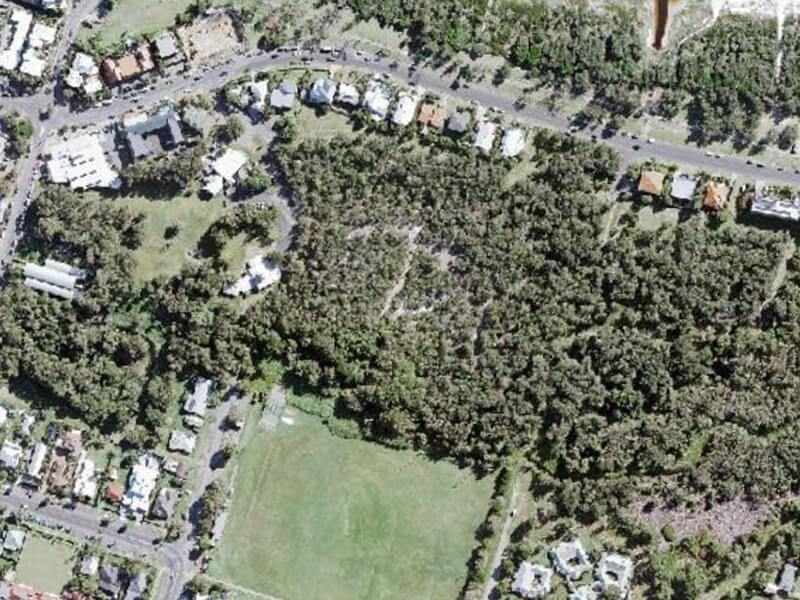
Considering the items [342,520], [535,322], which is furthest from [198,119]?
[342,520]

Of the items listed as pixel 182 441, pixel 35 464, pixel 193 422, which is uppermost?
pixel 193 422

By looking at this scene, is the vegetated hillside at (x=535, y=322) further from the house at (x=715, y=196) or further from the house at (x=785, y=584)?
the house at (x=785, y=584)

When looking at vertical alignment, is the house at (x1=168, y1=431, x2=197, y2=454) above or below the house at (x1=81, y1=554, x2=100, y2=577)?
above

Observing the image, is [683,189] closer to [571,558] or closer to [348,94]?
[348,94]

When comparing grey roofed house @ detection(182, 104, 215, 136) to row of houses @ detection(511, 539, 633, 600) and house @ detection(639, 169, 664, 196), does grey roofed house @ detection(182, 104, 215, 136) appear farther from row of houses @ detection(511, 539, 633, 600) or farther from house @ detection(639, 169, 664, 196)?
row of houses @ detection(511, 539, 633, 600)

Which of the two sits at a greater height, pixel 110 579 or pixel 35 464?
pixel 35 464

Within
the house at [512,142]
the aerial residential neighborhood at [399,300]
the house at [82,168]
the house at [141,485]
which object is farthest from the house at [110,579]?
the house at [512,142]

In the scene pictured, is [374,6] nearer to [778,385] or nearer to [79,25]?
[79,25]

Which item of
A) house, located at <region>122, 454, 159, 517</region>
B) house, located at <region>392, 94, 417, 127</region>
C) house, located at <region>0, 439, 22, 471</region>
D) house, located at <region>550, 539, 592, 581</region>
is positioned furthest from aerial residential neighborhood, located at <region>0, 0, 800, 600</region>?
house, located at <region>0, 439, 22, 471</region>
